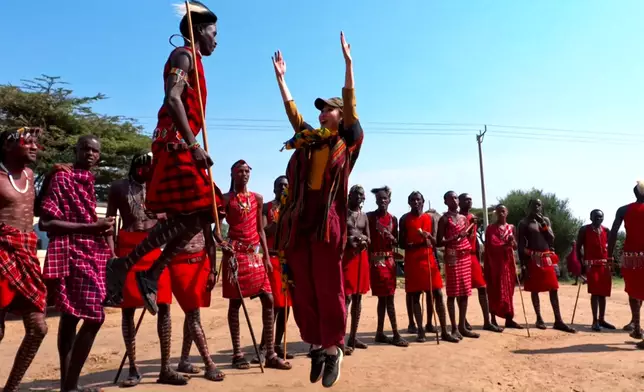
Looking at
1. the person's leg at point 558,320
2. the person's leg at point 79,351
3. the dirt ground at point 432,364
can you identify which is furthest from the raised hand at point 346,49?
the person's leg at point 558,320

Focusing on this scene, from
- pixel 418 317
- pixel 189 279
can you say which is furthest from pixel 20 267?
pixel 418 317

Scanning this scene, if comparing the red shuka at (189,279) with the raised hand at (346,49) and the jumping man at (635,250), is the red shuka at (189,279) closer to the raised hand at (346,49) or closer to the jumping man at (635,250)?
the raised hand at (346,49)

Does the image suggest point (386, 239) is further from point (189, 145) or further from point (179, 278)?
point (189, 145)

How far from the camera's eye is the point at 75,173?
5156 millimetres

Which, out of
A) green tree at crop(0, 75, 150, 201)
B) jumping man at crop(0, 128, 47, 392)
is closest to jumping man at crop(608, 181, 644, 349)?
jumping man at crop(0, 128, 47, 392)

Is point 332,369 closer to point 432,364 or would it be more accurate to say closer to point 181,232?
point 181,232

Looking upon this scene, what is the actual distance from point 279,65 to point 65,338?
10.9 feet

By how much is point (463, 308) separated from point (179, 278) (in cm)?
530

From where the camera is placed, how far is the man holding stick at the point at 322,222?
157 inches

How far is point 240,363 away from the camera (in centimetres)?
674

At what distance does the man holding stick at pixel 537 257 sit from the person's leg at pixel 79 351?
8.57 m

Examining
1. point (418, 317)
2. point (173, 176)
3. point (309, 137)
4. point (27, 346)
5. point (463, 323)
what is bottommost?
point (463, 323)

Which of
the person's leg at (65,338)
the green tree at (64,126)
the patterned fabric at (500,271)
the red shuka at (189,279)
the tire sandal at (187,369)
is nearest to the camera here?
the person's leg at (65,338)

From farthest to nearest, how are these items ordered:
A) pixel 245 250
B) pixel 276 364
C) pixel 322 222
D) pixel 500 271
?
pixel 500 271
pixel 245 250
pixel 276 364
pixel 322 222
